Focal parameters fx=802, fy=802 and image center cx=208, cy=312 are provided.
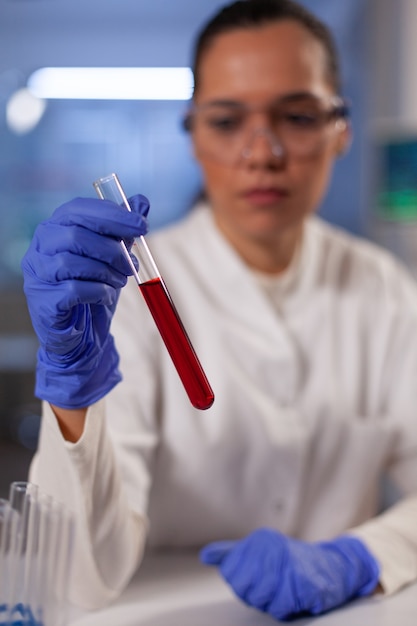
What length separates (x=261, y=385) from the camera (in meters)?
1.71

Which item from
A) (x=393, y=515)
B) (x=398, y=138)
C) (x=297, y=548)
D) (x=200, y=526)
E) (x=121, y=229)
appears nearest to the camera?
(x=121, y=229)

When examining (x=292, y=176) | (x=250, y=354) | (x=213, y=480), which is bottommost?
(x=213, y=480)

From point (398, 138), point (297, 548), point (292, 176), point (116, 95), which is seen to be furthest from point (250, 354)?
point (116, 95)

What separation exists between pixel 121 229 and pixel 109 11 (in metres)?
3.41

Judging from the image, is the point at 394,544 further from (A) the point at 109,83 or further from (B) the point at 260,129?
(A) the point at 109,83

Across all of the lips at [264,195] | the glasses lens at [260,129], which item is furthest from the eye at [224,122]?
the lips at [264,195]

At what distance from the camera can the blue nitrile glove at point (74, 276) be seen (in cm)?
96

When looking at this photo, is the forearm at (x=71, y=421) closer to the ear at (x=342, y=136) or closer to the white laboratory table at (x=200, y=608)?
the white laboratory table at (x=200, y=608)

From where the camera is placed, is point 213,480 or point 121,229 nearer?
point 121,229

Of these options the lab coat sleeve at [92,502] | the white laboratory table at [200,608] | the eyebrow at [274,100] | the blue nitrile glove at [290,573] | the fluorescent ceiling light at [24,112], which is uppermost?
the fluorescent ceiling light at [24,112]

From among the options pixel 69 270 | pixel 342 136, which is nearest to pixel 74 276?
pixel 69 270

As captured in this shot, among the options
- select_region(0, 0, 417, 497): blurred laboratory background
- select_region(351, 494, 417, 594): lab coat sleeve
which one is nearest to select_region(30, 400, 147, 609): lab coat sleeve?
select_region(351, 494, 417, 594): lab coat sleeve

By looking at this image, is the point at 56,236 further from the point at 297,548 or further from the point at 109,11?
the point at 109,11

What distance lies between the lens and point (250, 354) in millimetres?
1710
